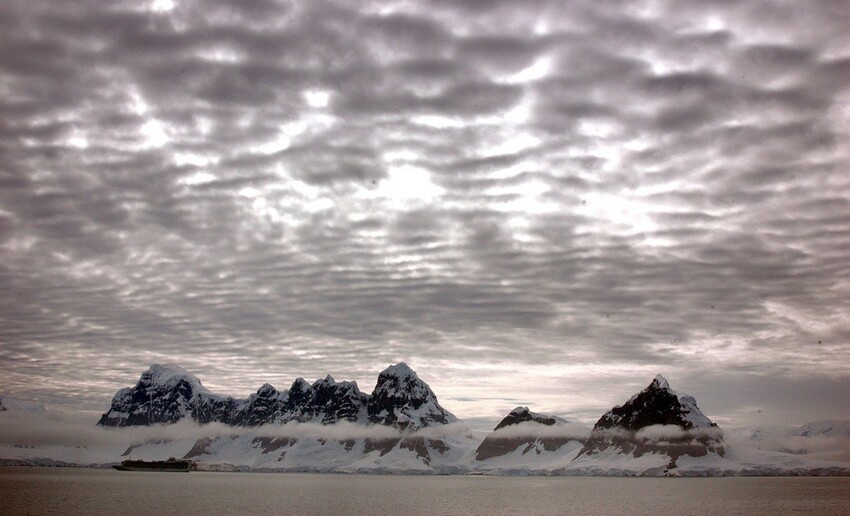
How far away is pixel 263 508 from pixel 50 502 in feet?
176

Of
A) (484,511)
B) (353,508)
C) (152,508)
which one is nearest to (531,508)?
(484,511)

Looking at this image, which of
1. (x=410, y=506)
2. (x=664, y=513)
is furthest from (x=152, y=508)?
(x=664, y=513)

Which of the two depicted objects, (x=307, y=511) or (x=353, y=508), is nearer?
(x=307, y=511)

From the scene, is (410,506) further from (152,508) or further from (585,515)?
(152,508)

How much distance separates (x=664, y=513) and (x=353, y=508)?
7122 centimetres

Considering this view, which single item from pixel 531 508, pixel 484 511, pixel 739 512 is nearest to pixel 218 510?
pixel 484 511

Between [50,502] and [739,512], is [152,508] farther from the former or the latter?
[739,512]

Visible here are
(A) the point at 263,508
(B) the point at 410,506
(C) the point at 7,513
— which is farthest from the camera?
(B) the point at 410,506

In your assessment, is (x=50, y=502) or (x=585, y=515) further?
(x=50, y=502)

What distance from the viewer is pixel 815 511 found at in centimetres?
19175

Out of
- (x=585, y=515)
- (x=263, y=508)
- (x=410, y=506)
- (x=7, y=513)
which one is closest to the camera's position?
(x=7, y=513)

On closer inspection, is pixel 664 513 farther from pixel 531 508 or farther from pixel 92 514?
pixel 92 514

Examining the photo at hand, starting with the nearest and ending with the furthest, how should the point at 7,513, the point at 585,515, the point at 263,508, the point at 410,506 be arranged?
the point at 7,513, the point at 585,515, the point at 263,508, the point at 410,506

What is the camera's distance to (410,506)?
199000 millimetres
